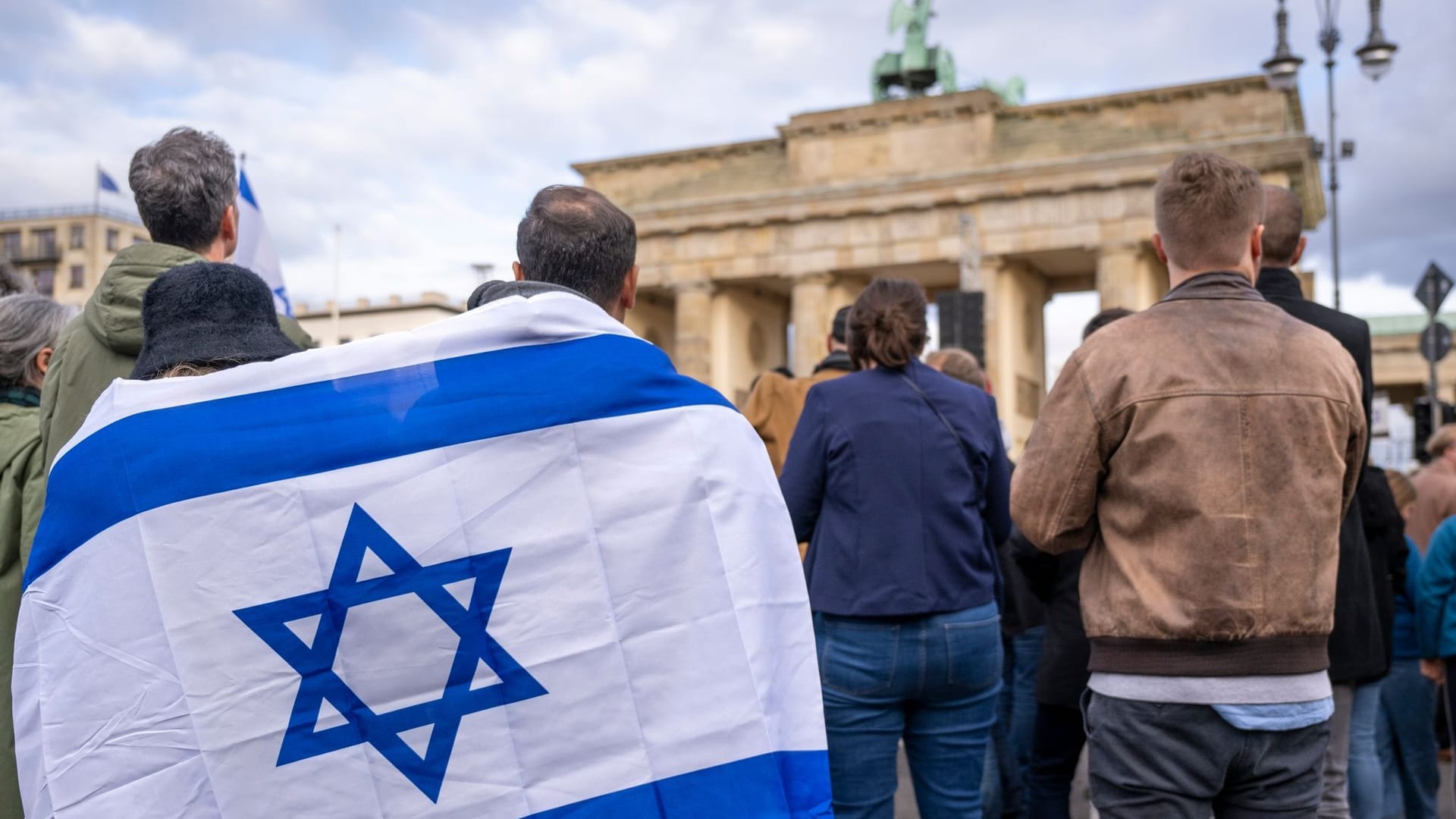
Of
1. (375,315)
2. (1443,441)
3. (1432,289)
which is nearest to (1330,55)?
(1432,289)

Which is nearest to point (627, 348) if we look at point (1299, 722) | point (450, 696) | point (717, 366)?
point (450, 696)

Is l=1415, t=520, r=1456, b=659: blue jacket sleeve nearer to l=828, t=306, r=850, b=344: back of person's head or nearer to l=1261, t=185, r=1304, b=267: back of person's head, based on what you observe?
l=1261, t=185, r=1304, b=267: back of person's head

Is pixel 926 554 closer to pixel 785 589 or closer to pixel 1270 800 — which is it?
pixel 1270 800

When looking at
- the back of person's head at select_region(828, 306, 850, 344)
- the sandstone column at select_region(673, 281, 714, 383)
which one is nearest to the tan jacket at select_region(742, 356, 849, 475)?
the back of person's head at select_region(828, 306, 850, 344)

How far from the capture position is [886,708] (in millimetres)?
4125

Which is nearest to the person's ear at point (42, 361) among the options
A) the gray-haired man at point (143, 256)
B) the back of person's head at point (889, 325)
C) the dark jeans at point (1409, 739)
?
the gray-haired man at point (143, 256)

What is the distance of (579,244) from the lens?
272 centimetres

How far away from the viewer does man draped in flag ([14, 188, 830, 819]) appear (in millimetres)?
2195

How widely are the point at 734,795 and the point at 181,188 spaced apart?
81.8 inches

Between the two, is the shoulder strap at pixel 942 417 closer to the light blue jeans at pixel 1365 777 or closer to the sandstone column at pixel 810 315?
the light blue jeans at pixel 1365 777

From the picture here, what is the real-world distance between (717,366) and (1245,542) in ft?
128

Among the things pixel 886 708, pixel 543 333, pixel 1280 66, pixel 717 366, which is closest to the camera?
pixel 543 333

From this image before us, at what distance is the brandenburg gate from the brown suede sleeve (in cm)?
2980

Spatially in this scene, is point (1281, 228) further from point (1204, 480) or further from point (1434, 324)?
point (1434, 324)
